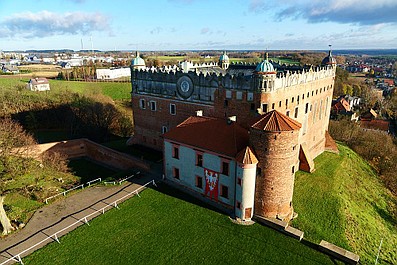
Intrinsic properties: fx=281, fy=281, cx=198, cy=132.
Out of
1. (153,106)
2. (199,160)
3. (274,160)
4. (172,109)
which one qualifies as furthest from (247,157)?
(153,106)

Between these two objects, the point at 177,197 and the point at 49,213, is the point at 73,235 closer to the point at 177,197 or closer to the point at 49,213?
the point at 49,213

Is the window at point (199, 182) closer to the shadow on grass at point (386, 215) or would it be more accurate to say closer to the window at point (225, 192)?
the window at point (225, 192)

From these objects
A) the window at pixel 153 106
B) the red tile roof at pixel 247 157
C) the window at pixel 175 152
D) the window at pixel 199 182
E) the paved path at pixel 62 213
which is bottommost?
the paved path at pixel 62 213

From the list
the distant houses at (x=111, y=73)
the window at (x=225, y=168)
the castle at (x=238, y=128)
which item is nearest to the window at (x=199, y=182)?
the castle at (x=238, y=128)

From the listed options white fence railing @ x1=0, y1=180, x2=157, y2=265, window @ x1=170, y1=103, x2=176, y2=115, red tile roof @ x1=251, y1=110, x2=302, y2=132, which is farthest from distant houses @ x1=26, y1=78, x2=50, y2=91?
red tile roof @ x1=251, y1=110, x2=302, y2=132

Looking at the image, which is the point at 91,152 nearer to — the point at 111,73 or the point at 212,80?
the point at 212,80

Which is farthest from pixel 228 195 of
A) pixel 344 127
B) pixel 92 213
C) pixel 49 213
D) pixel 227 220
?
pixel 344 127
